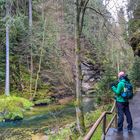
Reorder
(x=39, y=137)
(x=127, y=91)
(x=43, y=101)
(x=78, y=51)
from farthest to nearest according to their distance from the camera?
(x=43, y=101), (x=39, y=137), (x=78, y=51), (x=127, y=91)

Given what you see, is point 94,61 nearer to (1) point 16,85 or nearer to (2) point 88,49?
(2) point 88,49

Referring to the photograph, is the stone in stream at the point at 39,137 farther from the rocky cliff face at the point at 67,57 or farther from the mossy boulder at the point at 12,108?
the rocky cliff face at the point at 67,57

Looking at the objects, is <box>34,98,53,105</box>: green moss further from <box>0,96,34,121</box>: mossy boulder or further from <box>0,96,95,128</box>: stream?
<box>0,96,95,128</box>: stream

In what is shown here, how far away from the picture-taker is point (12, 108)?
82.9ft

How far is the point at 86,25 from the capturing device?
3156cm

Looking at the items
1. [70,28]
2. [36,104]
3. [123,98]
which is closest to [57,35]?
[70,28]

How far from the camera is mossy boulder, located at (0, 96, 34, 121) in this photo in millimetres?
23656

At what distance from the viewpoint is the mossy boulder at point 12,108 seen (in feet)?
77.6

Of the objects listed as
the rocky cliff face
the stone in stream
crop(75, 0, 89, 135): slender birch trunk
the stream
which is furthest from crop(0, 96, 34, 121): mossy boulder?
crop(75, 0, 89, 135): slender birch trunk

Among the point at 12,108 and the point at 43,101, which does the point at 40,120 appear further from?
the point at 43,101

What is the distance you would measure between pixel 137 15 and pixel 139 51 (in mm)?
2958

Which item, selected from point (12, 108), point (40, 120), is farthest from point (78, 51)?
point (12, 108)

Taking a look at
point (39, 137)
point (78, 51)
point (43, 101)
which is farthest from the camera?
point (43, 101)

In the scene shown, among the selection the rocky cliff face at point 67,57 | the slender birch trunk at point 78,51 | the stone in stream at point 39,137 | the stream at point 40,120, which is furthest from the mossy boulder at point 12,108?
the slender birch trunk at point 78,51
